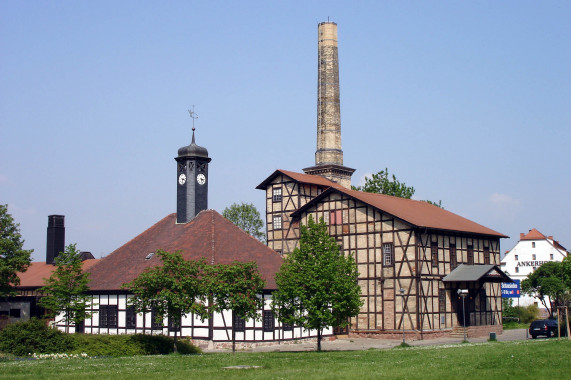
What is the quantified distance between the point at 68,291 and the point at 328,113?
3338 centimetres

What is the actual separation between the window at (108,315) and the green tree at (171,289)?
36.8 feet

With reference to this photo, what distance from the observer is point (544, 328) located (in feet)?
143

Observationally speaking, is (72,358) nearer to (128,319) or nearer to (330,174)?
(128,319)

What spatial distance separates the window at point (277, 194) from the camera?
56972mm

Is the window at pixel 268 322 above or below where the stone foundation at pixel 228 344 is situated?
above

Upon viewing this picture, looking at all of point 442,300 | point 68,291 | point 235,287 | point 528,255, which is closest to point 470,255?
point 442,300

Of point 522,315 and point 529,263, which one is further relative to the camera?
point 529,263

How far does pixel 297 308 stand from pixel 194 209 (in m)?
17.5

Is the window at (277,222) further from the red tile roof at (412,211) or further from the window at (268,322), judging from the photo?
the window at (268,322)

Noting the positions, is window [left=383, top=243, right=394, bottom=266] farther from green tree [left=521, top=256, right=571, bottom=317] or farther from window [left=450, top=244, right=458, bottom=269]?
green tree [left=521, top=256, right=571, bottom=317]

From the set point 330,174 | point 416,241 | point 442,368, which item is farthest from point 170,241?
point 442,368

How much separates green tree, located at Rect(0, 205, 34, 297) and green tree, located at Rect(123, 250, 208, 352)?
53.1 feet

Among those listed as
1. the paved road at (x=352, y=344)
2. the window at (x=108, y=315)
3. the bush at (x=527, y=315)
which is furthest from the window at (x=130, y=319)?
the bush at (x=527, y=315)

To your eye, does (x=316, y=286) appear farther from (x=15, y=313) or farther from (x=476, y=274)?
(x=15, y=313)
